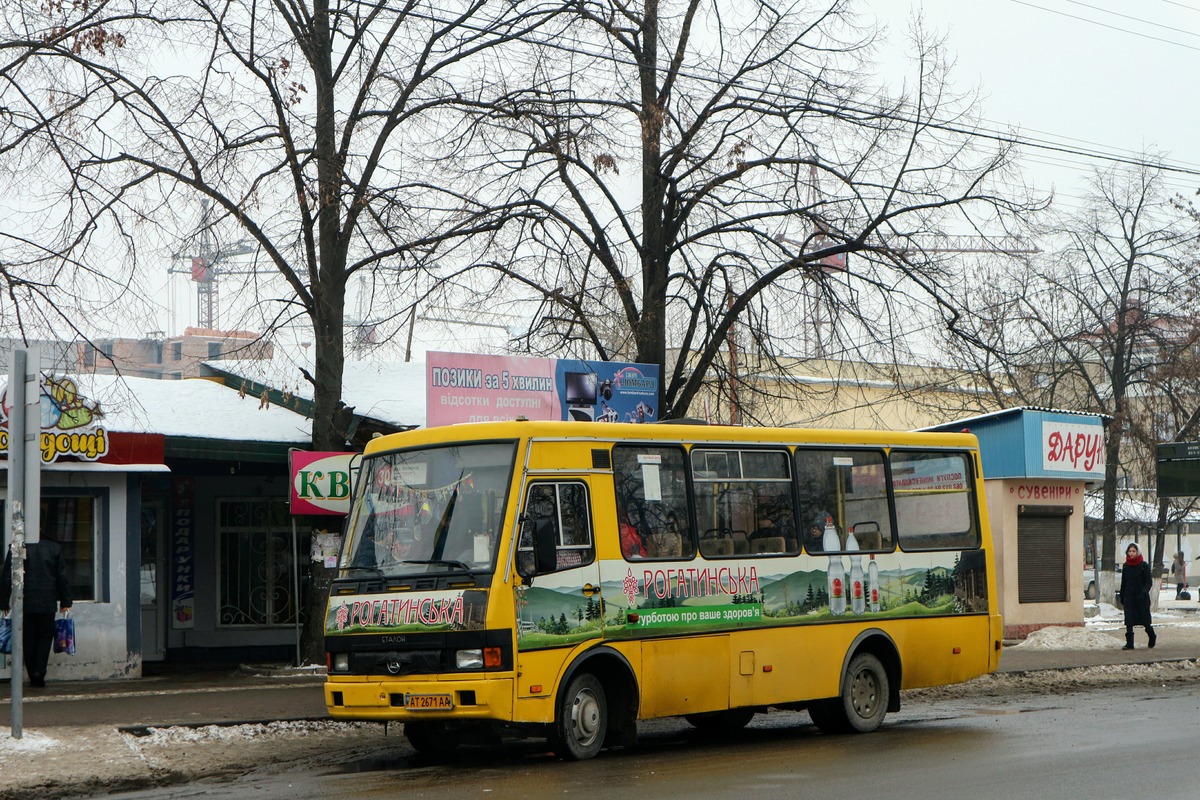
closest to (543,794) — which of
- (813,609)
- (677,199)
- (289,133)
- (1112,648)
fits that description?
(813,609)

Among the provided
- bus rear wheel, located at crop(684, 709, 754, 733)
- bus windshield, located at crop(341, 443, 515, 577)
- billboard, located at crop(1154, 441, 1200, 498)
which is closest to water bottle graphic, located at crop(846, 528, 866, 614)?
bus rear wheel, located at crop(684, 709, 754, 733)

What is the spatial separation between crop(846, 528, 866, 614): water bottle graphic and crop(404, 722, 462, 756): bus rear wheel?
13.1 feet

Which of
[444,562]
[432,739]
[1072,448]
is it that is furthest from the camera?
[1072,448]

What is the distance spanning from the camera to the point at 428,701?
1070 centimetres

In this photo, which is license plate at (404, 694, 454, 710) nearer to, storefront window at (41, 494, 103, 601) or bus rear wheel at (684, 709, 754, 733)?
bus rear wheel at (684, 709, 754, 733)

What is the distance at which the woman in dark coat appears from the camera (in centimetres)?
2264

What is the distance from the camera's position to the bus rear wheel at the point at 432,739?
12.1 meters

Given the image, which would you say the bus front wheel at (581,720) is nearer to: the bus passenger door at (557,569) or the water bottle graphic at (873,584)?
the bus passenger door at (557,569)

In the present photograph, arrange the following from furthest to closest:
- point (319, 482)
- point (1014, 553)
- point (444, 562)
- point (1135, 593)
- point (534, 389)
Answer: point (1014, 553) → point (1135, 593) → point (534, 389) → point (319, 482) → point (444, 562)

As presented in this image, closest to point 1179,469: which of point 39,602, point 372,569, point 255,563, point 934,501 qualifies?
point 934,501

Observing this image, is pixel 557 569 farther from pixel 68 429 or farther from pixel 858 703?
pixel 68 429

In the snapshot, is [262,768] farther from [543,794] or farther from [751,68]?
[751,68]

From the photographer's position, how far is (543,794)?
9.34m

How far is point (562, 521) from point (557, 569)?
15.7 inches
